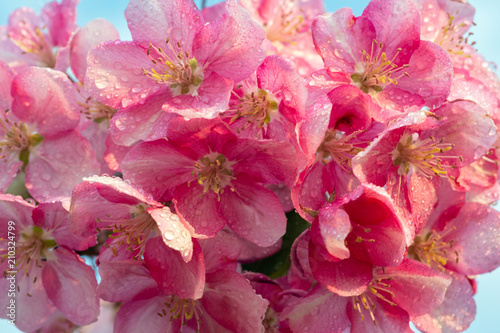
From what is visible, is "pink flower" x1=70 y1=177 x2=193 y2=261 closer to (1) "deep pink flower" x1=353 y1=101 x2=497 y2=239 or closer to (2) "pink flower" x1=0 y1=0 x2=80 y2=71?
(1) "deep pink flower" x1=353 y1=101 x2=497 y2=239

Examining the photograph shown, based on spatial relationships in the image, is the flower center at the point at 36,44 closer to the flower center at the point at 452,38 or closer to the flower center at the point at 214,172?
the flower center at the point at 214,172

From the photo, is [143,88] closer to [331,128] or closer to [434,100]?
[331,128]

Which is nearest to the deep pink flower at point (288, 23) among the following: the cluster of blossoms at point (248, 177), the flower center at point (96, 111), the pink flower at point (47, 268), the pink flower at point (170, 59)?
the cluster of blossoms at point (248, 177)

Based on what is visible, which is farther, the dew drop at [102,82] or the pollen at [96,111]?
the pollen at [96,111]

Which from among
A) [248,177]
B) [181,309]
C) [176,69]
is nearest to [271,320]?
[181,309]

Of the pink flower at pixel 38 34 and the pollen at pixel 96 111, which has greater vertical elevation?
the pink flower at pixel 38 34

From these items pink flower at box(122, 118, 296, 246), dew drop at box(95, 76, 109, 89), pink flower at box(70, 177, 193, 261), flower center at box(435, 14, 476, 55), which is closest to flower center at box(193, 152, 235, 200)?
pink flower at box(122, 118, 296, 246)

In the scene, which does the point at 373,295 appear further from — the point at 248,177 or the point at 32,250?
the point at 32,250
